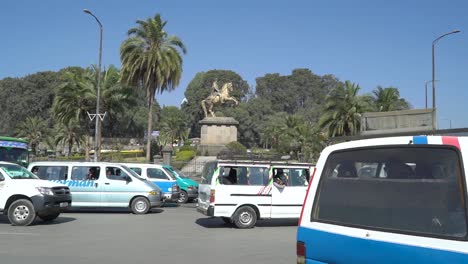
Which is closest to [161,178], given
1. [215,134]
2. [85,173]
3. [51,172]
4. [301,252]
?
[85,173]

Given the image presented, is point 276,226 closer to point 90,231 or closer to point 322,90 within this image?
point 90,231

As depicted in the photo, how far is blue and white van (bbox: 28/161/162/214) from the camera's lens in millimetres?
16859

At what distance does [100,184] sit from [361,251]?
48.4ft

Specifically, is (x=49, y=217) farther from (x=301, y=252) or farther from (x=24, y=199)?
(x=301, y=252)

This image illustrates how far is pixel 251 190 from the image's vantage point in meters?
13.7

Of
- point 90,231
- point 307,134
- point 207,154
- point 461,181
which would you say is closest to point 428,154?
point 461,181

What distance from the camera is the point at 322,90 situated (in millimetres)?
126000

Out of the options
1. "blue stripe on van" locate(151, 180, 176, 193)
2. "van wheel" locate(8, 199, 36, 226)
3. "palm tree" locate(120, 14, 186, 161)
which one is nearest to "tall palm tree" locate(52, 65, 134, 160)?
"palm tree" locate(120, 14, 186, 161)

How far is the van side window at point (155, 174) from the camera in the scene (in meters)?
20.3

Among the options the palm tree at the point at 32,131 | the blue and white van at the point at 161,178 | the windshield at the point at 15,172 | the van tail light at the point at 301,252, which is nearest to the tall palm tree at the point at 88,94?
the blue and white van at the point at 161,178

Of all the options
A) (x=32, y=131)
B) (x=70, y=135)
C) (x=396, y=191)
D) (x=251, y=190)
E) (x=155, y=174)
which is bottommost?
(x=251, y=190)

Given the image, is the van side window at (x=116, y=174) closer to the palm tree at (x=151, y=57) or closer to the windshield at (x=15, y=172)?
the windshield at (x=15, y=172)

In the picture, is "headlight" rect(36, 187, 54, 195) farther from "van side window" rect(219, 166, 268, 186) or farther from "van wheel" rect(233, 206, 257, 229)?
"van wheel" rect(233, 206, 257, 229)

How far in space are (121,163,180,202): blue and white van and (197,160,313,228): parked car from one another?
591 centimetres
